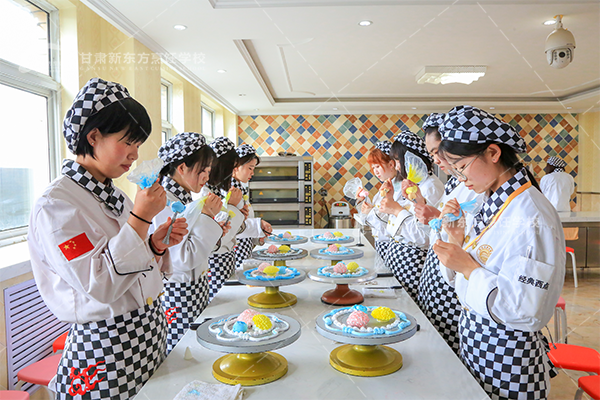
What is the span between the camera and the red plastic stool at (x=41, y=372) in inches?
77.6

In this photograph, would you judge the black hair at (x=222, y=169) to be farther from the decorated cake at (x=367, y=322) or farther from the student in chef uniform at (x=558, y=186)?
the student in chef uniform at (x=558, y=186)

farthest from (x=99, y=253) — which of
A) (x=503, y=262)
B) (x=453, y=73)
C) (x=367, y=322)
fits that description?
(x=453, y=73)

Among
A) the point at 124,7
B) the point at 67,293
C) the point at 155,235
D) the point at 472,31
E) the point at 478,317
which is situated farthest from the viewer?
the point at 472,31

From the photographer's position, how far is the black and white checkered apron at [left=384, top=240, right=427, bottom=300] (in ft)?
8.38

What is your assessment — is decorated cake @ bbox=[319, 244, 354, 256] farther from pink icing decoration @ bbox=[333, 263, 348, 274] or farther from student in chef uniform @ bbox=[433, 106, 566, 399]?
student in chef uniform @ bbox=[433, 106, 566, 399]

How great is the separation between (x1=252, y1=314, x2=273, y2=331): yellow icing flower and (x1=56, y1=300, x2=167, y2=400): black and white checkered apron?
36cm

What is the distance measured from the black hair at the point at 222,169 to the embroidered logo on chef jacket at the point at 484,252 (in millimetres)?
1891

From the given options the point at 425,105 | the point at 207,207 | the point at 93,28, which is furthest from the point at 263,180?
the point at 207,207

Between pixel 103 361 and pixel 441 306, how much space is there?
56.8 inches

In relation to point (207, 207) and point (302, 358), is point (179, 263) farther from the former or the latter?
point (302, 358)

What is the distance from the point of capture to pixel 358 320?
51.1 inches

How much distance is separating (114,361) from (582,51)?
5065mm

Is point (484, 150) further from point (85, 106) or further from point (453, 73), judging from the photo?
point (453, 73)

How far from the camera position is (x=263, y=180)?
716cm
